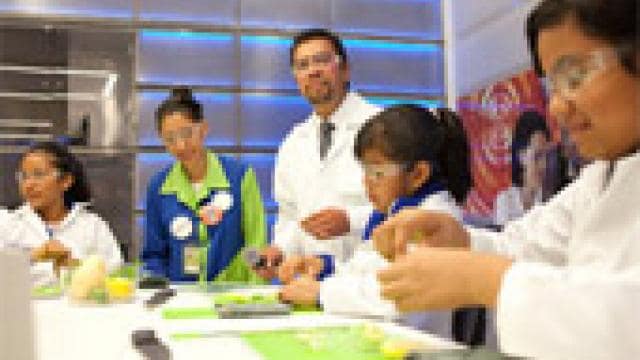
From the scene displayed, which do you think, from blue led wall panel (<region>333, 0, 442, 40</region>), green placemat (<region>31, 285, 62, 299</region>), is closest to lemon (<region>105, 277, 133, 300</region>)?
green placemat (<region>31, 285, 62, 299</region>)

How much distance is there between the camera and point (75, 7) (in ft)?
14.5

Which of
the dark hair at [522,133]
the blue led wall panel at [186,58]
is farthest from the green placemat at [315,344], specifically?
the blue led wall panel at [186,58]

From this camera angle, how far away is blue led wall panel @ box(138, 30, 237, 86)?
14.7ft

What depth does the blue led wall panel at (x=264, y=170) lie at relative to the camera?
4609 mm

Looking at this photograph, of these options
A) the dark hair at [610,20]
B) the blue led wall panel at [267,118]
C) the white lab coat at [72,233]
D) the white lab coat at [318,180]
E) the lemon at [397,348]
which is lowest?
the lemon at [397,348]

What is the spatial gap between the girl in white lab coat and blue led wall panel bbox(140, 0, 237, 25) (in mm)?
2919

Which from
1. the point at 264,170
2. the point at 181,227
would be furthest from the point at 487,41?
the point at 181,227

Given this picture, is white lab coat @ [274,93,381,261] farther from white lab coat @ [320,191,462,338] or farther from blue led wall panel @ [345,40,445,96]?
blue led wall panel @ [345,40,445,96]

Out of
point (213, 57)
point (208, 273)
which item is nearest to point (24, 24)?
point (213, 57)

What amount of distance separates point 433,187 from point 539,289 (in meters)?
0.90

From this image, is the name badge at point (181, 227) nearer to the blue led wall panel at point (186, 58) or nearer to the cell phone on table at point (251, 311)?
the cell phone on table at point (251, 311)

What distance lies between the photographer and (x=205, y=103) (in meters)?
4.56

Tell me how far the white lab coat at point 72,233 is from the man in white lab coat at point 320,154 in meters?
0.64

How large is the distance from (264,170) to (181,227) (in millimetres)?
2045
